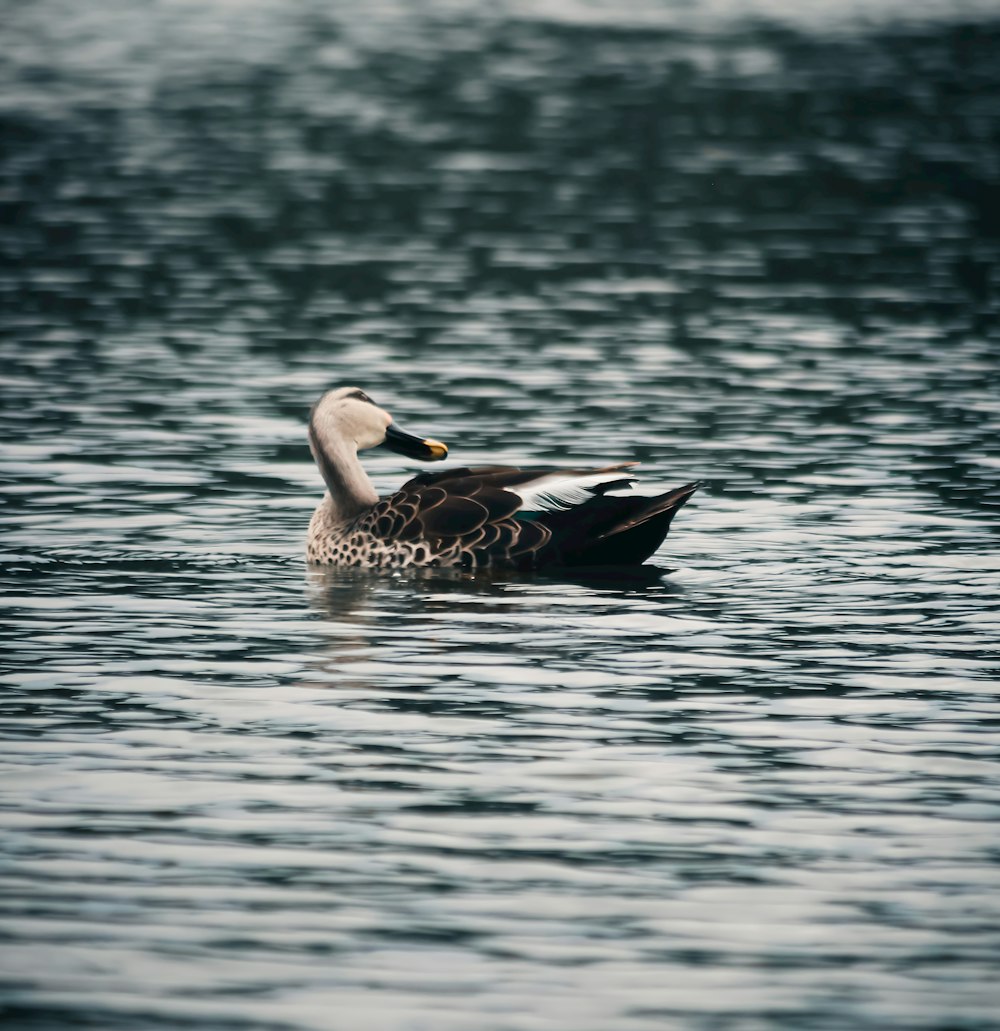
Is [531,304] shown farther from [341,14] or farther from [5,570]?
[341,14]

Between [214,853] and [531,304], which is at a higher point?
[214,853]

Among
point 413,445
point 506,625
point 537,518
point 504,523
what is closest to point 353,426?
point 413,445

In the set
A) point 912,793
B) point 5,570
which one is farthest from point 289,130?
point 912,793

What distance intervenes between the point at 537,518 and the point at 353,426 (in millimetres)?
1601

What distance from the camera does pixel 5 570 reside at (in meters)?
14.7

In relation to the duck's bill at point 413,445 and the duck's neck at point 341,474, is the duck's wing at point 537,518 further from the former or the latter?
the duck's neck at point 341,474

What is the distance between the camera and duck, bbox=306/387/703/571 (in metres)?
14.4

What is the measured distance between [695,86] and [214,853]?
143 feet

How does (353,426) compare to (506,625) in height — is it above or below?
above

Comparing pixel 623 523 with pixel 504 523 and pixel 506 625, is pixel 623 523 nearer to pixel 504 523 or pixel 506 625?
pixel 504 523

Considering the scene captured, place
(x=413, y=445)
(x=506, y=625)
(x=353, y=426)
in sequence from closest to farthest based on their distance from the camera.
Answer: (x=506, y=625)
(x=413, y=445)
(x=353, y=426)

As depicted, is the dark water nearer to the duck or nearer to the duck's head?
the duck

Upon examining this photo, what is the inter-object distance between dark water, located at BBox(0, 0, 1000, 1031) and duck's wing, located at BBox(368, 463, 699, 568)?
0.89 feet

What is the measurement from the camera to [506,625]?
43.3 ft
